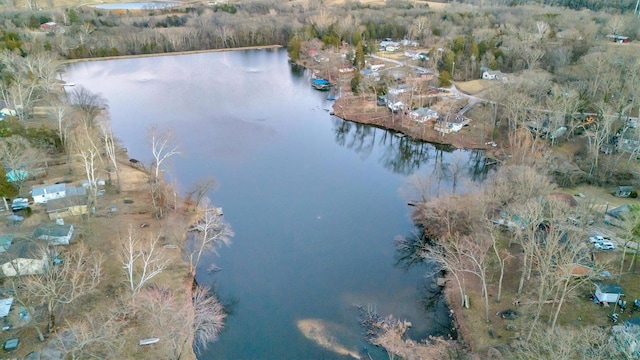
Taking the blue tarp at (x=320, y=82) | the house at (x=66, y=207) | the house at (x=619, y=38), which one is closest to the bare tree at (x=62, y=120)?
the house at (x=66, y=207)

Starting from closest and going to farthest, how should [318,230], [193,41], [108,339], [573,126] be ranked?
[108,339], [318,230], [573,126], [193,41]

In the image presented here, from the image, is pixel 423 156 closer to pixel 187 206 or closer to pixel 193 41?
pixel 187 206

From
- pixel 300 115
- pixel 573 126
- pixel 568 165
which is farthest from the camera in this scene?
pixel 300 115

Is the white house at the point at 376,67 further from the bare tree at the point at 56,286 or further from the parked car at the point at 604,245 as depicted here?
the bare tree at the point at 56,286

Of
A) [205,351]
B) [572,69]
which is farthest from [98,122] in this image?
[572,69]

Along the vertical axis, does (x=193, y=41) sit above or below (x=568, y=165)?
above

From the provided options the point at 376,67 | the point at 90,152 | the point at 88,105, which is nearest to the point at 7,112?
the point at 88,105

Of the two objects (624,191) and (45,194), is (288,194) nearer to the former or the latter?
(45,194)

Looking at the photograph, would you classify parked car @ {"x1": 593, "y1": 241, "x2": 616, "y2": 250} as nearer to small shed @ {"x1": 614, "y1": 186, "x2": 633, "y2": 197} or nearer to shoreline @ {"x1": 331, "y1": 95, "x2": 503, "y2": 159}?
small shed @ {"x1": 614, "y1": 186, "x2": 633, "y2": 197}
